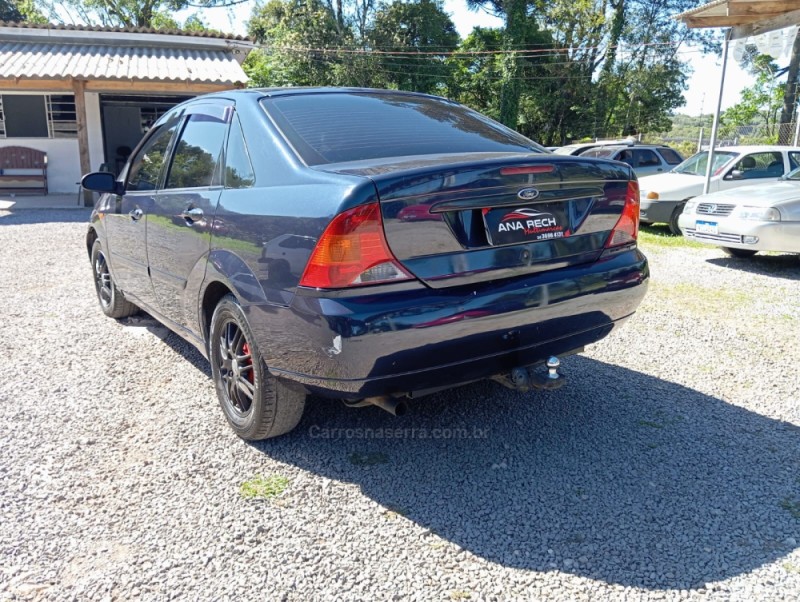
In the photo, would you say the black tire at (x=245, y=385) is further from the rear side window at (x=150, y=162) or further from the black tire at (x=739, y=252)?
the black tire at (x=739, y=252)

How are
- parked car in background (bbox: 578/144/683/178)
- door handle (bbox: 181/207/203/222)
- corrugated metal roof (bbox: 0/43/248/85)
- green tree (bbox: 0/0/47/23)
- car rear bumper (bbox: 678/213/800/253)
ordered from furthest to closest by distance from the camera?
green tree (bbox: 0/0/47/23), parked car in background (bbox: 578/144/683/178), corrugated metal roof (bbox: 0/43/248/85), car rear bumper (bbox: 678/213/800/253), door handle (bbox: 181/207/203/222)

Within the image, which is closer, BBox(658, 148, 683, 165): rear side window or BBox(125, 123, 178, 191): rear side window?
BBox(125, 123, 178, 191): rear side window

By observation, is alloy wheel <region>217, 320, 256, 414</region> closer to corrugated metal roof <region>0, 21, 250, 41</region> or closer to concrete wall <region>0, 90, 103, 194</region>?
concrete wall <region>0, 90, 103, 194</region>

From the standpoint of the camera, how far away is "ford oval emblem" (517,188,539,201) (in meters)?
2.77

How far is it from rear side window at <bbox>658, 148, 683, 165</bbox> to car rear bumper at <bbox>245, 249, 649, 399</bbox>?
1374cm

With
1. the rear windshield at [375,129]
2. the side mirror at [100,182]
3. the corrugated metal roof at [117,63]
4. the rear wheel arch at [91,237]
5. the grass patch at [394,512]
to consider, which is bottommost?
the grass patch at [394,512]

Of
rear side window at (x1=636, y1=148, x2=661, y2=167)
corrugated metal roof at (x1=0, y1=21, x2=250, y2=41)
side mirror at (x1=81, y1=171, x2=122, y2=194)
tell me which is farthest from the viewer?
corrugated metal roof at (x1=0, y1=21, x2=250, y2=41)

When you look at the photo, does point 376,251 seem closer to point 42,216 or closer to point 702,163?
point 702,163

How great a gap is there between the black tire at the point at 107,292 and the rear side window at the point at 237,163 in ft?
7.33

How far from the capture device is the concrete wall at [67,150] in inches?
609

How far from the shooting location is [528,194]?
2787 mm

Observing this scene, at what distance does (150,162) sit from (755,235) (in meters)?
6.56

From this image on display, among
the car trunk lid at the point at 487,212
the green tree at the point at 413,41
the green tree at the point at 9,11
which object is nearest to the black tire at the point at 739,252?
the car trunk lid at the point at 487,212

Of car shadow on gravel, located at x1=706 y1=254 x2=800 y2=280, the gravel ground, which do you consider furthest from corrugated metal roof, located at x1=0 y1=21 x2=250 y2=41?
the gravel ground
